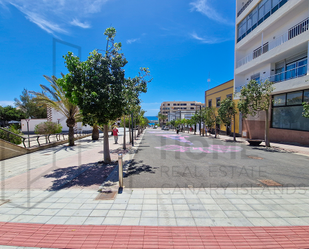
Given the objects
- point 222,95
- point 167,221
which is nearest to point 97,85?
point 167,221

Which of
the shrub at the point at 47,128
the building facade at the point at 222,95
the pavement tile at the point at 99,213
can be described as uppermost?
the building facade at the point at 222,95

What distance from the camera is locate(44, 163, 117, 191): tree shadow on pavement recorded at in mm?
5715

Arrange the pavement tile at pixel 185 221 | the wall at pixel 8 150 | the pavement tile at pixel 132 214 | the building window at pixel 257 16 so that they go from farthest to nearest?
the building window at pixel 257 16
the wall at pixel 8 150
the pavement tile at pixel 132 214
the pavement tile at pixel 185 221

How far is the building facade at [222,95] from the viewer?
2602cm

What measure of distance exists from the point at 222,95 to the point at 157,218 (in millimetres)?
29844

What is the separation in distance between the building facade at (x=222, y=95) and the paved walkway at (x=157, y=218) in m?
20.9

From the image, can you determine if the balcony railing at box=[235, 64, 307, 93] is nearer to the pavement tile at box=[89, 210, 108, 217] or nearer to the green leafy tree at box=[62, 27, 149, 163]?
the green leafy tree at box=[62, 27, 149, 163]

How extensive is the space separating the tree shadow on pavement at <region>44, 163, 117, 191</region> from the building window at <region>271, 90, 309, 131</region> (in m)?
16.9

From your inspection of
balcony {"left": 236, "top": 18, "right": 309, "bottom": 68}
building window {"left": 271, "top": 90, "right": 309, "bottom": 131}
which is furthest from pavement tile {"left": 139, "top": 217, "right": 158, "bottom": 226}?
balcony {"left": 236, "top": 18, "right": 309, "bottom": 68}

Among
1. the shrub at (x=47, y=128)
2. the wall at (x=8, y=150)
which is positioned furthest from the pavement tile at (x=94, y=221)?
the shrub at (x=47, y=128)

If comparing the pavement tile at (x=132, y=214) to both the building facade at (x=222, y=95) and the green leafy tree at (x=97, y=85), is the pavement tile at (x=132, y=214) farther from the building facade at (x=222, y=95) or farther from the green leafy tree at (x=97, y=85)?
the building facade at (x=222, y=95)

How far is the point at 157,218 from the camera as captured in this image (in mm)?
3668

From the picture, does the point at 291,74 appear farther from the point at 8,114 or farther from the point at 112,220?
the point at 8,114

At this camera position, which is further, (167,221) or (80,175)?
(80,175)
